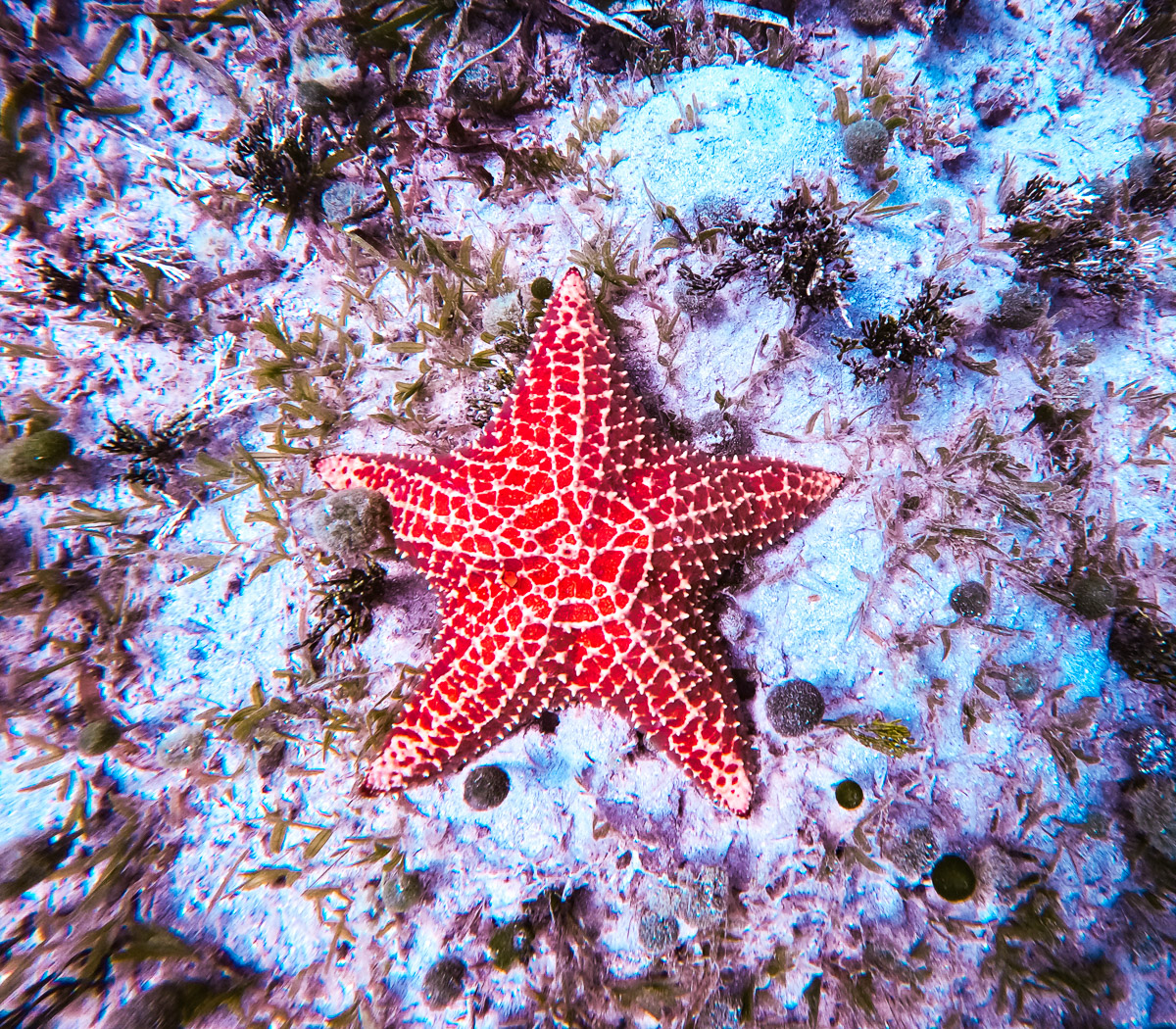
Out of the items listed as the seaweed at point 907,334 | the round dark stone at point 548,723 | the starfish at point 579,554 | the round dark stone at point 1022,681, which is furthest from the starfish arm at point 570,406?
the round dark stone at point 1022,681

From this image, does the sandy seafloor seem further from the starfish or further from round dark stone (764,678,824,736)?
the starfish

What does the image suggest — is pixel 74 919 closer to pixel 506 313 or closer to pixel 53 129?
pixel 506 313

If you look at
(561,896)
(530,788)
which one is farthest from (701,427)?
(561,896)

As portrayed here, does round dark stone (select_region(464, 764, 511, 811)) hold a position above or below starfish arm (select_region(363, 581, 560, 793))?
below

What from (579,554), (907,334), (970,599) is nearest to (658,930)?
(579,554)

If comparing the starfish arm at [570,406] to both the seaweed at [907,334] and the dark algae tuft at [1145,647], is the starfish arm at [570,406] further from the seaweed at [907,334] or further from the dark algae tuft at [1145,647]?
the dark algae tuft at [1145,647]

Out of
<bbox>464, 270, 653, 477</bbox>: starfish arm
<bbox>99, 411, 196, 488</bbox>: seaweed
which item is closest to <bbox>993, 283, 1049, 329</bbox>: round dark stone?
<bbox>464, 270, 653, 477</bbox>: starfish arm

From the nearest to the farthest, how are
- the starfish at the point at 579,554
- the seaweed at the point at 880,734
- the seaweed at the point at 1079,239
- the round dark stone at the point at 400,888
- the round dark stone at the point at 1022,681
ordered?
1. the starfish at the point at 579,554
2. the seaweed at the point at 880,734
3. the round dark stone at the point at 1022,681
4. the seaweed at the point at 1079,239
5. the round dark stone at the point at 400,888
